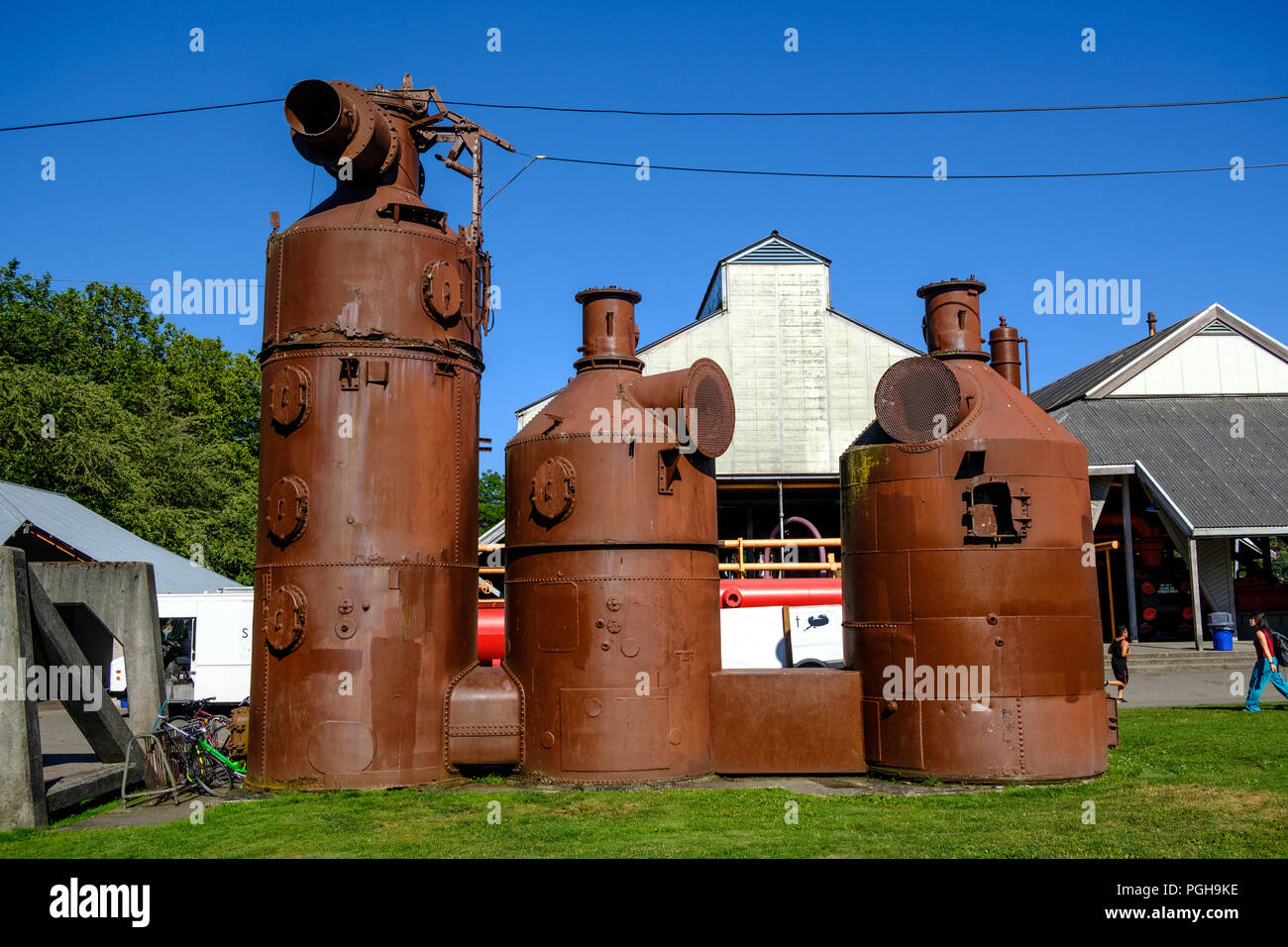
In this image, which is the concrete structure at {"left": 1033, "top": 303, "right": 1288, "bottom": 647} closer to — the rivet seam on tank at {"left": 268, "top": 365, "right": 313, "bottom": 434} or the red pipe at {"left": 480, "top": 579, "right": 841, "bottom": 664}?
the red pipe at {"left": 480, "top": 579, "right": 841, "bottom": 664}

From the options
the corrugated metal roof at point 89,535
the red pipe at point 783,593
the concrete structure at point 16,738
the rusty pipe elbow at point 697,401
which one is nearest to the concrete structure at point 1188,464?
the red pipe at point 783,593

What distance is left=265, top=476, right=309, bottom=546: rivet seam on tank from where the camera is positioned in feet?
40.6

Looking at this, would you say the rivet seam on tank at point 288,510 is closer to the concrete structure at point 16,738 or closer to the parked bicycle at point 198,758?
the parked bicycle at point 198,758

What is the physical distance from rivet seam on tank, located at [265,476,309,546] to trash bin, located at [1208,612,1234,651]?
2477cm

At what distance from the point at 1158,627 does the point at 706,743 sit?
88.6 feet

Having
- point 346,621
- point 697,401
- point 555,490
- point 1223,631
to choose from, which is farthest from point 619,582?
point 1223,631

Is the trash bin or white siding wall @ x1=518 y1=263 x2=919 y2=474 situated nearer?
the trash bin

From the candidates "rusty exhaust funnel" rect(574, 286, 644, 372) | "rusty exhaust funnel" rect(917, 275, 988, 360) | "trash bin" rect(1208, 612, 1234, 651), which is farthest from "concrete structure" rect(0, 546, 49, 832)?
"trash bin" rect(1208, 612, 1234, 651)

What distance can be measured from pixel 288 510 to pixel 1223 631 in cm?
2522

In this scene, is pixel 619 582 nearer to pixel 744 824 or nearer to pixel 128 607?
pixel 744 824

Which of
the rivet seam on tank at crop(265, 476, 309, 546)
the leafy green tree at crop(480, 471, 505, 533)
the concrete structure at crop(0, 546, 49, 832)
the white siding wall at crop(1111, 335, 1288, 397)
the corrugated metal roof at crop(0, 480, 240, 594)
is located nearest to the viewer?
the concrete structure at crop(0, 546, 49, 832)

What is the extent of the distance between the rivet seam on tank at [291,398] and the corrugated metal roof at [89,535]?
46.3ft

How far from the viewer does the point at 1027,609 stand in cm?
1216
